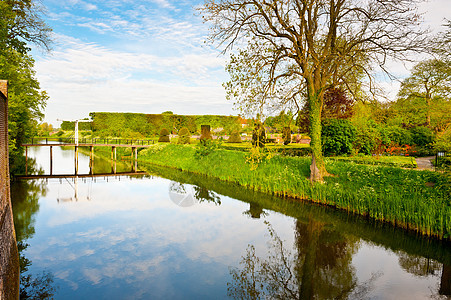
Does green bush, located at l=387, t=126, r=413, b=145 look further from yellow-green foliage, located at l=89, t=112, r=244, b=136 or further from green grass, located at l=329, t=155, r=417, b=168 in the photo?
yellow-green foliage, located at l=89, t=112, r=244, b=136

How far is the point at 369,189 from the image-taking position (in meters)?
11.5

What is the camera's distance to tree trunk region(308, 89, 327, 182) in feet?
45.5

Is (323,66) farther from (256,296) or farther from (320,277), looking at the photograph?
(256,296)

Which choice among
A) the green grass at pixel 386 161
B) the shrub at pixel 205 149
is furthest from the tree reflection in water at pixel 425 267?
the shrub at pixel 205 149

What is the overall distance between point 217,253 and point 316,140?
8.02 m

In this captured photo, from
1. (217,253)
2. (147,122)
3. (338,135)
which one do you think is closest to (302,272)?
(217,253)

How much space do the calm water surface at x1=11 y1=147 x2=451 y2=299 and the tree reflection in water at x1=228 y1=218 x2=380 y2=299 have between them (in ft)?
0.08

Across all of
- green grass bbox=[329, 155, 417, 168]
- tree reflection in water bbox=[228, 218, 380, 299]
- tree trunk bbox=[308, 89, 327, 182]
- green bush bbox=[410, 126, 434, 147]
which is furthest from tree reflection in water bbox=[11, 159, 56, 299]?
green bush bbox=[410, 126, 434, 147]

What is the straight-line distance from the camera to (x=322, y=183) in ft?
44.5

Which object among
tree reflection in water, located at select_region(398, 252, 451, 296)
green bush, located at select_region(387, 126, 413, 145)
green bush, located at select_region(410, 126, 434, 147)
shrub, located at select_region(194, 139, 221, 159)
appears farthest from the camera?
green bush, located at select_region(410, 126, 434, 147)

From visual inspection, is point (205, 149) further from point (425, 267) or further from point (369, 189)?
Result: point (425, 267)

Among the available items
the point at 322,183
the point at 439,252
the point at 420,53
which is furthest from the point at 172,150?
the point at 439,252

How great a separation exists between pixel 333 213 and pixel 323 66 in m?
Answer: 7.12

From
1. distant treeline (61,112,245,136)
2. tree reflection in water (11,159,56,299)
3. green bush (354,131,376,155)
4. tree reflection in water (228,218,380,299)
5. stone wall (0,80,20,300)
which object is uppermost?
distant treeline (61,112,245,136)
